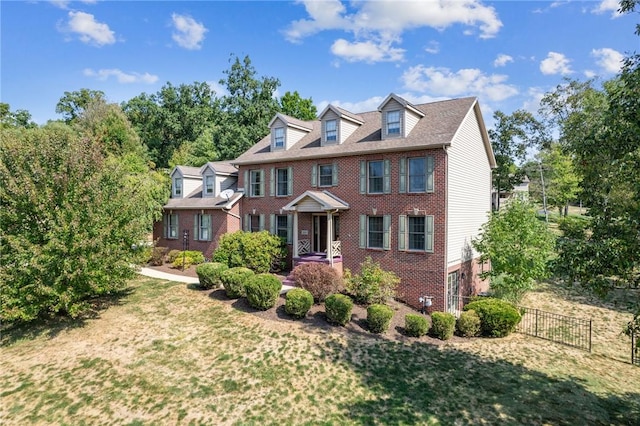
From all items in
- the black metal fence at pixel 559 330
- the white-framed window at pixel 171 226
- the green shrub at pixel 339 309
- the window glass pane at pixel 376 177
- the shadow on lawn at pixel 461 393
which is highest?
the window glass pane at pixel 376 177

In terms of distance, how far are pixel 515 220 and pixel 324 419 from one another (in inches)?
537

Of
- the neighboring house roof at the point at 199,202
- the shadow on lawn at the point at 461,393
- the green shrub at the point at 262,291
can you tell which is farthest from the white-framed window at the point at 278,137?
the shadow on lawn at the point at 461,393

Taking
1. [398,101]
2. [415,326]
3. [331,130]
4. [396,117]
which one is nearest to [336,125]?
[331,130]

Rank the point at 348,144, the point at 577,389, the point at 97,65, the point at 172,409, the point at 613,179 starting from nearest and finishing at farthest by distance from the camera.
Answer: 1. the point at 613,179
2. the point at 172,409
3. the point at 577,389
4. the point at 348,144
5. the point at 97,65

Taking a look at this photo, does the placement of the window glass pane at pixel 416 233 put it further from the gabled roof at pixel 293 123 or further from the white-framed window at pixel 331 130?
the gabled roof at pixel 293 123

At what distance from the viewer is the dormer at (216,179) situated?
24375 mm

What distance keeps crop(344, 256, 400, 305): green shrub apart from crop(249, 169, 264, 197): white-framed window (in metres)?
9.41

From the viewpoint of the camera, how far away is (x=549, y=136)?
131 ft

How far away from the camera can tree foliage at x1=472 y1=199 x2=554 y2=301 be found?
16.1 m

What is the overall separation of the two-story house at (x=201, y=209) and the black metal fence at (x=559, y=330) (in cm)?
1755

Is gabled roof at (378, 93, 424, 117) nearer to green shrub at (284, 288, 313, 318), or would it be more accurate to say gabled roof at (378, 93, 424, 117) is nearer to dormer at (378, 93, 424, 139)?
dormer at (378, 93, 424, 139)

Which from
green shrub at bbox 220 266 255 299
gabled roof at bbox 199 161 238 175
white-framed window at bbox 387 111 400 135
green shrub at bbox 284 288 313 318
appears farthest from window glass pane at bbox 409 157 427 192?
gabled roof at bbox 199 161 238 175

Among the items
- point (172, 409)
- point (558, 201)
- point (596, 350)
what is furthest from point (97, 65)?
point (558, 201)

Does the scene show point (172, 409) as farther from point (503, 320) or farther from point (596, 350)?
point (596, 350)
